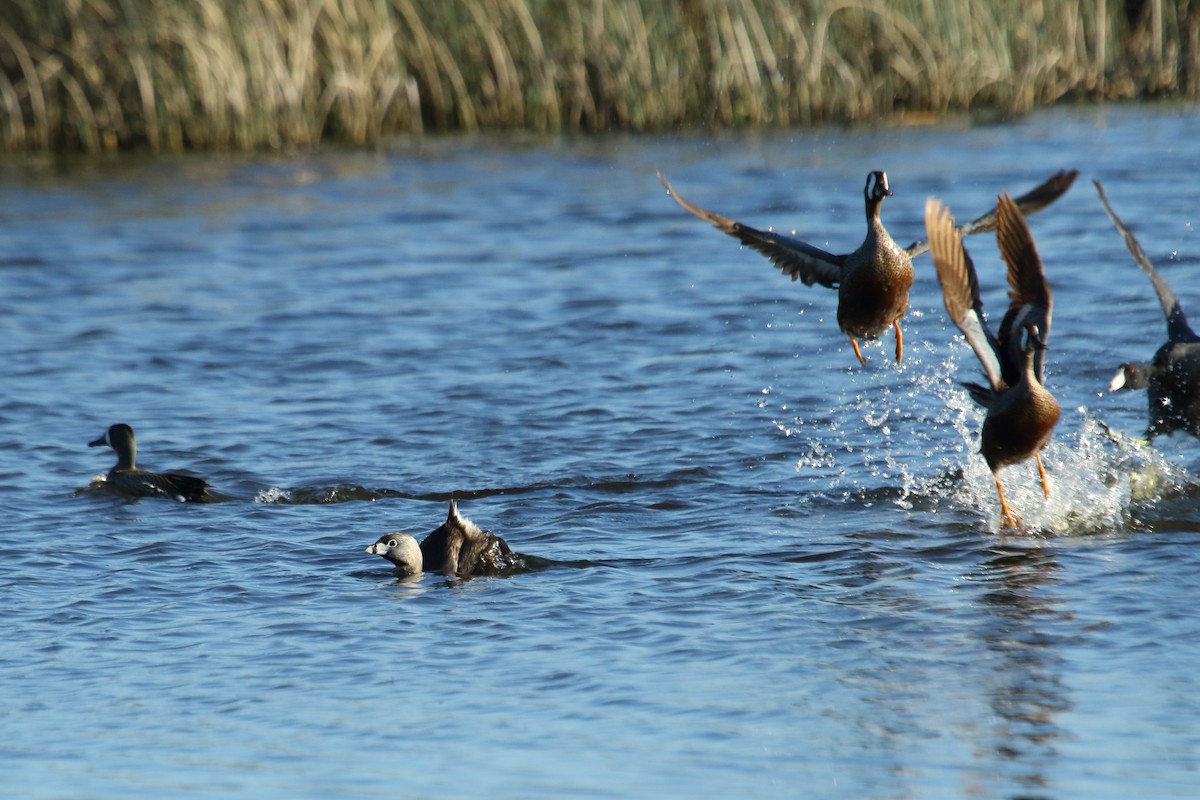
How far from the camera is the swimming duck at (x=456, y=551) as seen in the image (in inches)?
263

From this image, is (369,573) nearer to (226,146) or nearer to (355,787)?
(355,787)

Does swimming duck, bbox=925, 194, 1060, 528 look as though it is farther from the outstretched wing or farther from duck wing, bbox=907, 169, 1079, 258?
duck wing, bbox=907, 169, 1079, 258

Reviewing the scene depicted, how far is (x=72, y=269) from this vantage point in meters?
14.9

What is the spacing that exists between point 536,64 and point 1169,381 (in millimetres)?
12062

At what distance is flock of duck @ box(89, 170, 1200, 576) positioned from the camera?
20.5 feet

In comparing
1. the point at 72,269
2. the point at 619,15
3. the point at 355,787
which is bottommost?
the point at 355,787

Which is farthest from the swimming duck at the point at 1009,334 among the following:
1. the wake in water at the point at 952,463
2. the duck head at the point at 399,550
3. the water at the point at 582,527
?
the duck head at the point at 399,550

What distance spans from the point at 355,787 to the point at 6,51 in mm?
15497

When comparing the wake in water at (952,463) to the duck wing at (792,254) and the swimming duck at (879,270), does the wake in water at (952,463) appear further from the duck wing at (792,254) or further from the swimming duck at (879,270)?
the duck wing at (792,254)

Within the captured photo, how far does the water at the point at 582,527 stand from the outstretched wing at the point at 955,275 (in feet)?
A: 3.11

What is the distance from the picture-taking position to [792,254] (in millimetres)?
7879

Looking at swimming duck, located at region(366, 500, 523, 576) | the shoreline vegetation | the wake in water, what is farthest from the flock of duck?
the shoreline vegetation

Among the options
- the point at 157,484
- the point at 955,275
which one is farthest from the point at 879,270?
the point at 157,484

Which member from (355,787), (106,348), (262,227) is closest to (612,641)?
(355,787)
